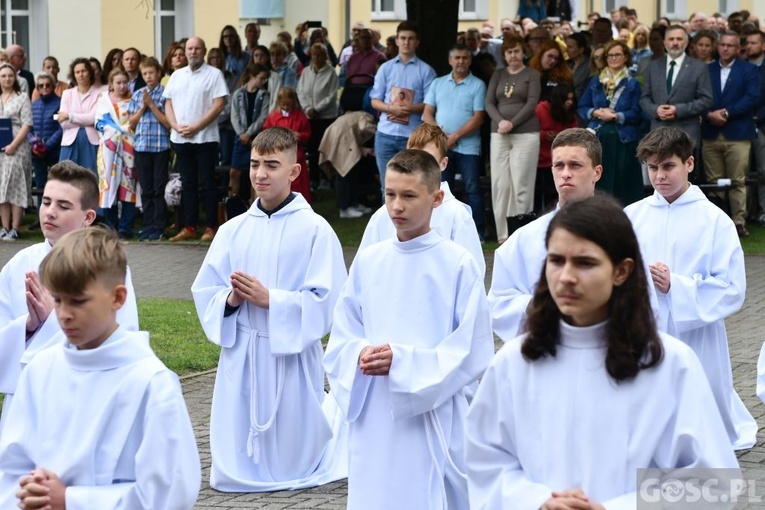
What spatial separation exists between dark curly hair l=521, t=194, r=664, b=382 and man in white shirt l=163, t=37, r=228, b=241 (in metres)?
13.2

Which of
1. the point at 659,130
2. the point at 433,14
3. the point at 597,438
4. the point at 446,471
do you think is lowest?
the point at 446,471

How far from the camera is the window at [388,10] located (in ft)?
112

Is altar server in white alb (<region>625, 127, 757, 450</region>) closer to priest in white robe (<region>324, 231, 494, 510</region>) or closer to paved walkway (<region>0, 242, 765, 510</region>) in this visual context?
paved walkway (<region>0, 242, 765, 510</region>)

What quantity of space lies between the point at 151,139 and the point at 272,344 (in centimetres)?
987

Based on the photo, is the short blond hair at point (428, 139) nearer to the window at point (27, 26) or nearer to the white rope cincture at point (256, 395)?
the white rope cincture at point (256, 395)

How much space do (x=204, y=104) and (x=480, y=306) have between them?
11.1m

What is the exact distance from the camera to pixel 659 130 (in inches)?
310

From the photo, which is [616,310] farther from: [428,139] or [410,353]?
[428,139]

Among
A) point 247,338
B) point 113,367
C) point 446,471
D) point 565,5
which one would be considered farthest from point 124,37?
point 113,367

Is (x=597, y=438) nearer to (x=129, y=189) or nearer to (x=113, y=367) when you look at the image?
(x=113, y=367)

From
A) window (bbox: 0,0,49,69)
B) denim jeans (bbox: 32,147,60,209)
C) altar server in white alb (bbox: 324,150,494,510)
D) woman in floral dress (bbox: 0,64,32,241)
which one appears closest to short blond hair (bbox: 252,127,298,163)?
altar server in white alb (bbox: 324,150,494,510)

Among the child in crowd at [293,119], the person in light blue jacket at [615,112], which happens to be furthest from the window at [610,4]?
the person in light blue jacket at [615,112]

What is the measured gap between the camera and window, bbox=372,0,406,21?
1346 inches

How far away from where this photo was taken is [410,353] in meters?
6.59
